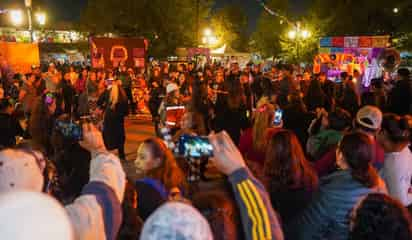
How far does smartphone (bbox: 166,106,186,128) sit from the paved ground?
1.44m

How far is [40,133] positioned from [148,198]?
3641mm

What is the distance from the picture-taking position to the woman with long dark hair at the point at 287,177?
302 centimetres

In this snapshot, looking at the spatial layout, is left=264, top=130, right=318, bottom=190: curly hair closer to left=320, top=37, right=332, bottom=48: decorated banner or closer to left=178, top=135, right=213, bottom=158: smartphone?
left=178, top=135, right=213, bottom=158: smartphone

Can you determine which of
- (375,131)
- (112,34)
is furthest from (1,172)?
(112,34)

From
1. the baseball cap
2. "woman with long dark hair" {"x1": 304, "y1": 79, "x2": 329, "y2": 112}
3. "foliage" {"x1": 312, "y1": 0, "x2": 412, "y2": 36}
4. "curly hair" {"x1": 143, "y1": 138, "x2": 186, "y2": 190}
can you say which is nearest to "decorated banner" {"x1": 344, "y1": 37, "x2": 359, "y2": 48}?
"woman with long dark hair" {"x1": 304, "y1": 79, "x2": 329, "y2": 112}

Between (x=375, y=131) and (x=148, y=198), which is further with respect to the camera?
(x=375, y=131)

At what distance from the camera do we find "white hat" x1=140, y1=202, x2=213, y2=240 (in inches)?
55.9

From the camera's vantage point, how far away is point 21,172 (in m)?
1.88

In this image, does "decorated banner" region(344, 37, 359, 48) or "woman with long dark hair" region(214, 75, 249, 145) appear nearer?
"woman with long dark hair" region(214, 75, 249, 145)

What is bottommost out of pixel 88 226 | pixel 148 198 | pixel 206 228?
pixel 148 198

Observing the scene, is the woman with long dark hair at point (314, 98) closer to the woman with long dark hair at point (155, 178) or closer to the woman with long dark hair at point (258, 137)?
the woman with long dark hair at point (258, 137)

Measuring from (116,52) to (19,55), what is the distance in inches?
146

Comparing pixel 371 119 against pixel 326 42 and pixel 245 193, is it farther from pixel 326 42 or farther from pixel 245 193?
pixel 326 42

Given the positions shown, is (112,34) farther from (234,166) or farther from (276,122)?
(234,166)
